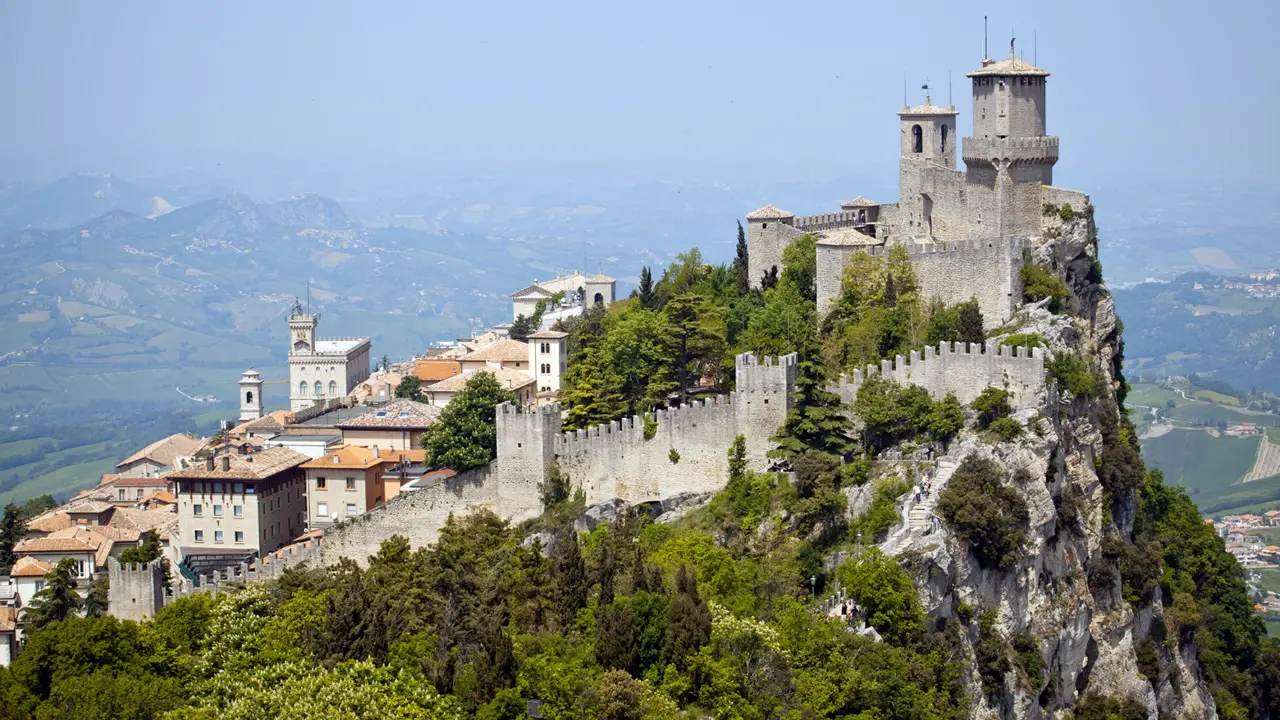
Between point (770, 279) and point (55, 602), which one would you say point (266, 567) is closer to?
point (55, 602)

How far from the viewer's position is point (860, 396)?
53.0 metres

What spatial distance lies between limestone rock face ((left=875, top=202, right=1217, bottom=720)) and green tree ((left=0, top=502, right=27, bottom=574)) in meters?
30.6

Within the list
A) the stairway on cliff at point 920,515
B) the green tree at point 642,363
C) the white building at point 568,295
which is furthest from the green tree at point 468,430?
the white building at point 568,295

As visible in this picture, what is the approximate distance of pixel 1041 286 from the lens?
58.2m

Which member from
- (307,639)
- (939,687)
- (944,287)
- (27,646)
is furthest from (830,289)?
(27,646)

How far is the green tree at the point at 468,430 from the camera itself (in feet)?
188

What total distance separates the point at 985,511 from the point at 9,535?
34604mm

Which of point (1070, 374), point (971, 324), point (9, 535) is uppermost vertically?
point (971, 324)

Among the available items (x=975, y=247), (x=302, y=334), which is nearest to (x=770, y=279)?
(x=975, y=247)

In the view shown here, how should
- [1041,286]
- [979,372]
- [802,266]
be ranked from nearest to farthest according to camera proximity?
[979,372] → [1041,286] → [802,266]

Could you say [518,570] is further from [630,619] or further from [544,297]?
[544,297]

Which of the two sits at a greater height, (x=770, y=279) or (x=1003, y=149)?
(x=1003, y=149)

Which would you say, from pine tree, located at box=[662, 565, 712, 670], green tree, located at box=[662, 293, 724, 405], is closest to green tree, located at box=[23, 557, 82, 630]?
green tree, located at box=[662, 293, 724, 405]

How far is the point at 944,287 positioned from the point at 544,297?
141ft
